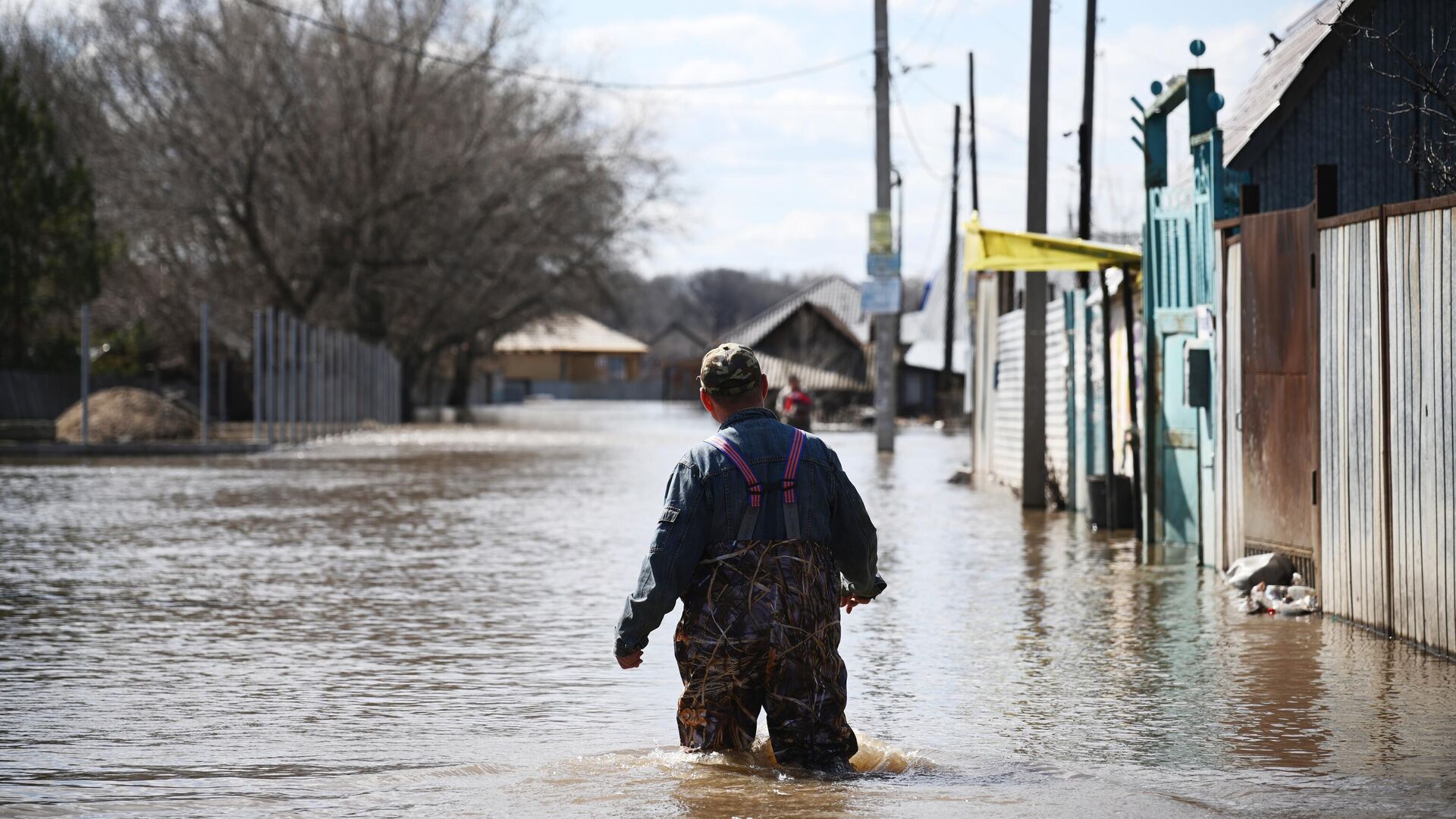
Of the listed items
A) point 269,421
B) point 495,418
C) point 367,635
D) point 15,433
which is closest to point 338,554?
point 367,635

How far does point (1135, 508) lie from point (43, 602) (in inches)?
355

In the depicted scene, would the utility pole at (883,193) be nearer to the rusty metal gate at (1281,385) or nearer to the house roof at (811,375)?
the rusty metal gate at (1281,385)

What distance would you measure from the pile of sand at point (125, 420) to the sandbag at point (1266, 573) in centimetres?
2757

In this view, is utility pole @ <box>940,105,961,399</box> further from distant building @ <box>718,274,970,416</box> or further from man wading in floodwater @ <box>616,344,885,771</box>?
man wading in floodwater @ <box>616,344,885,771</box>

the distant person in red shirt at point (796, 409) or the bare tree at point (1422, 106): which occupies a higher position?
the bare tree at point (1422, 106)

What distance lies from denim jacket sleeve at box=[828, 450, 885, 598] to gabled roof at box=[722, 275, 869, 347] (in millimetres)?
60243

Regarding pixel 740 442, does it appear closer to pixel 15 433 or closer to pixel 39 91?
pixel 15 433

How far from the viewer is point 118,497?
21016mm

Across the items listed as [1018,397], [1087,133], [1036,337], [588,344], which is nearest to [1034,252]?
[1036,337]

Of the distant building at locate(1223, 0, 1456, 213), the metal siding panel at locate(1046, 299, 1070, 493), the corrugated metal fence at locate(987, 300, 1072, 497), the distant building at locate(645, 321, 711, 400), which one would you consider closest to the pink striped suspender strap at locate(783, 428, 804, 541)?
the distant building at locate(1223, 0, 1456, 213)

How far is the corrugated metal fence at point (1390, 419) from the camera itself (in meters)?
8.77

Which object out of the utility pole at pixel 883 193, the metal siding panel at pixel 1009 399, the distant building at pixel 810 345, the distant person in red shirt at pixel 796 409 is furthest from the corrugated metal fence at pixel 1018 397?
the distant building at pixel 810 345

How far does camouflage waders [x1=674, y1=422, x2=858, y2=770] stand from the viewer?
19.0 ft

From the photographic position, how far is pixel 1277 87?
20.0 m
